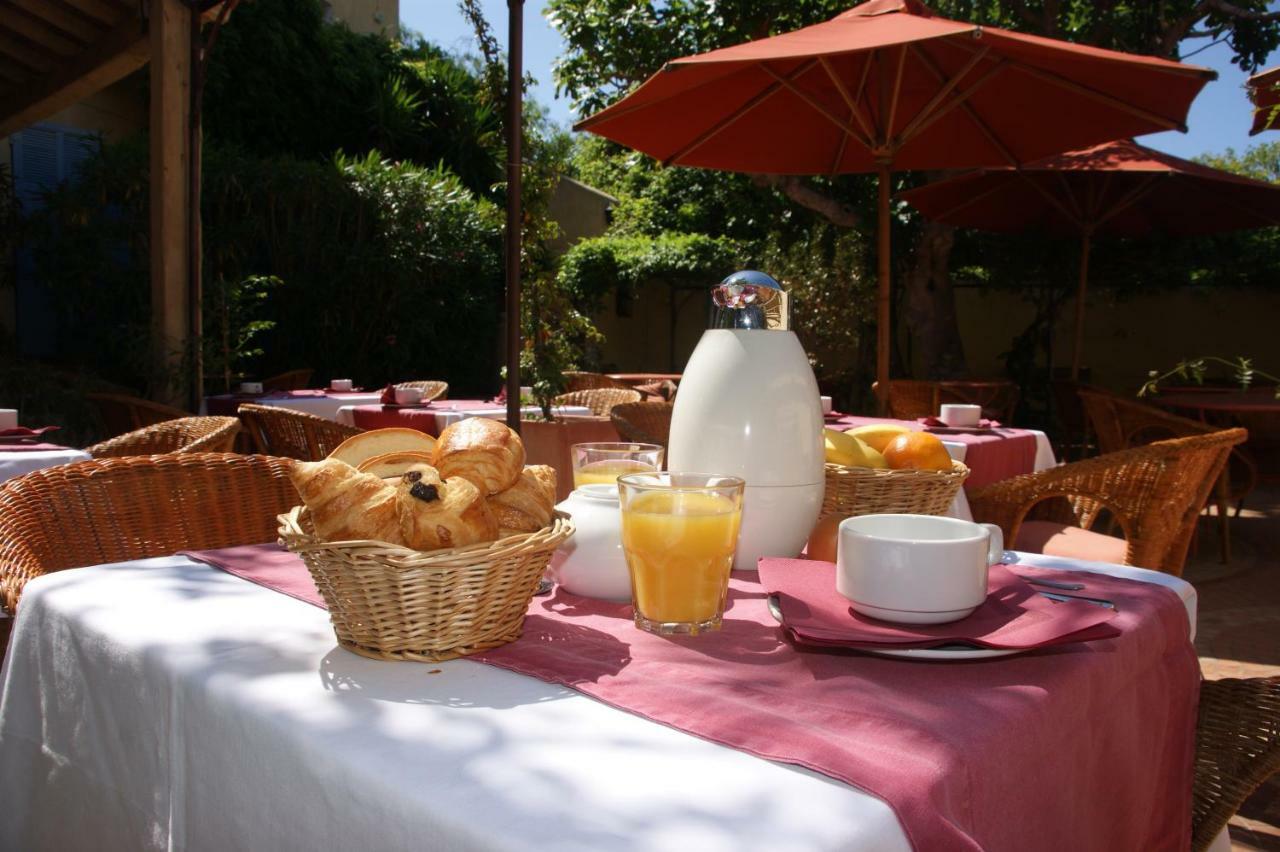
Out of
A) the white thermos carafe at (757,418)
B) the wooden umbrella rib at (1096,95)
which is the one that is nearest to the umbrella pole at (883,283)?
the wooden umbrella rib at (1096,95)

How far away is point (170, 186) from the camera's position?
4941 mm

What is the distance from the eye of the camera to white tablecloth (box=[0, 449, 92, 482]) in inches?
93.9

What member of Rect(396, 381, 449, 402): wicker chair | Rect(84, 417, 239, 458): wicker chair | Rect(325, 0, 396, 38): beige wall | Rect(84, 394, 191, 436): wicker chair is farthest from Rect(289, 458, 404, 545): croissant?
Rect(325, 0, 396, 38): beige wall

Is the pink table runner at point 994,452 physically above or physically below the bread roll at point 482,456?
below

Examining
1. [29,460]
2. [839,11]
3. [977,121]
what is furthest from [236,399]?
[839,11]

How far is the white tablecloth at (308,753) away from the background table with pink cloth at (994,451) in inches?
85.8

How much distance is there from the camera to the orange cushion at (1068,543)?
2539 millimetres

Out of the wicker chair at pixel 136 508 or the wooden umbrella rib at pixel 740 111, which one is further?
A: the wooden umbrella rib at pixel 740 111

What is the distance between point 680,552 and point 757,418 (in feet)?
0.90

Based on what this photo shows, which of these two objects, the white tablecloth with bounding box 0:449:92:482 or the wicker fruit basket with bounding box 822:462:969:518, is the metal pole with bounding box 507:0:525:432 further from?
the white tablecloth with bounding box 0:449:92:482

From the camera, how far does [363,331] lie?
30.8ft

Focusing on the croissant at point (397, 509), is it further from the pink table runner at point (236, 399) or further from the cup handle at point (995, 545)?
the pink table runner at point (236, 399)

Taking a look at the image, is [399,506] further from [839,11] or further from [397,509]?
[839,11]

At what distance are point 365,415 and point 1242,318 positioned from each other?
376 inches
